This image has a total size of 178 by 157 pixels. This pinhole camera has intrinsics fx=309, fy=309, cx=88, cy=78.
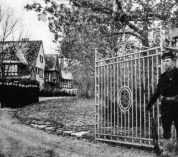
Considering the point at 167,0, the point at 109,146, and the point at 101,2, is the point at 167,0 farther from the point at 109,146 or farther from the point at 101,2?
the point at 109,146

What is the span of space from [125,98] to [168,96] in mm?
2177

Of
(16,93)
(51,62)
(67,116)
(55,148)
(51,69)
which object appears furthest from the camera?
(51,62)

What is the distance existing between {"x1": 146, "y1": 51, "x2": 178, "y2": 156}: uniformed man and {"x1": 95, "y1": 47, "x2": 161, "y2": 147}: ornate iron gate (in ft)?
3.59

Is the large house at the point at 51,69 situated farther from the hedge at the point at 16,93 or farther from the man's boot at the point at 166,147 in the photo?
the man's boot at the point at 166,147

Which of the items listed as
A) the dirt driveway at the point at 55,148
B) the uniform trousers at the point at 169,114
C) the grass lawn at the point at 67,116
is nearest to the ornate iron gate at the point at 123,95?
the dirt driveway at the point at 55,148

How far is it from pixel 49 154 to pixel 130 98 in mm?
2336

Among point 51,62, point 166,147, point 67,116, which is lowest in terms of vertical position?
point 67,116

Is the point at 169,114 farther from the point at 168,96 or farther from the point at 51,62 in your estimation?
the point at 51,62

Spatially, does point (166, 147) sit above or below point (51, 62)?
below

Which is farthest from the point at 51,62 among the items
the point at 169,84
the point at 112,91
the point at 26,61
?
the point at 169,84

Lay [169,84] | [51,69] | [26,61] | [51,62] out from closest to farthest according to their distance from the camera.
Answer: [169,84] → [26,61] → [51,69] → [51,62]

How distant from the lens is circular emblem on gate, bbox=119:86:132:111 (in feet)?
24.9

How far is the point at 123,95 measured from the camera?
25.7 feet

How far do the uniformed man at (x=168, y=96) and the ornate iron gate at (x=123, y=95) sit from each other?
1.09 meters
